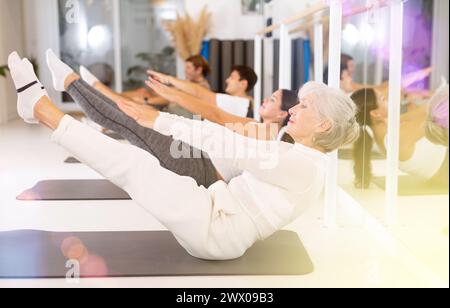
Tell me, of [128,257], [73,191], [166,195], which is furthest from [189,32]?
[166,195]

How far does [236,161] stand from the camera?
1962 mm

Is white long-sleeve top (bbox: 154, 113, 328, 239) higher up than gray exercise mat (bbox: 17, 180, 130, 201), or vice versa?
white long-sleeve top (bbox: 154, 113, 328, 239)

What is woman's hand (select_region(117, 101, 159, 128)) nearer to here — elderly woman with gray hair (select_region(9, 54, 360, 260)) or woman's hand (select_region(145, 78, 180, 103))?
woman's hand (select_region(145, 78, 180, 103))

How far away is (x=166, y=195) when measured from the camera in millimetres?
1796

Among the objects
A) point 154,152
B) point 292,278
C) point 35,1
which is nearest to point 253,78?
point 154,152

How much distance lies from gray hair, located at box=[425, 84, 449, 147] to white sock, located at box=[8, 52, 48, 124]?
45.9 inches

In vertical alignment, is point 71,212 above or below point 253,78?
below

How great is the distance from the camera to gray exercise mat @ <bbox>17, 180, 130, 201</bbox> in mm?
2891

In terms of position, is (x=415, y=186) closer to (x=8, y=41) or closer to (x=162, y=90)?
(x=162, y=90)

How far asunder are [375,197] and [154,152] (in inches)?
36.2

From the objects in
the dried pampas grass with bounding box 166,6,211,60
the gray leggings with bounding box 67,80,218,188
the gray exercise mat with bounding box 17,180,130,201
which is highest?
the dried pampas grass with bounding box 166,6,211,60

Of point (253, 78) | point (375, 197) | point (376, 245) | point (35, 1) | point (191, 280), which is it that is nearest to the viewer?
point (191, 280)

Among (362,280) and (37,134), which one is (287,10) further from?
(362,280)

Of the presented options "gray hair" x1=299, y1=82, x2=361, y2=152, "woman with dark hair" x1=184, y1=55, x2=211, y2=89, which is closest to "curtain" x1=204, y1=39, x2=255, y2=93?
"woman with dark hair" x1=184, y1=55, x2=211, y2=89
